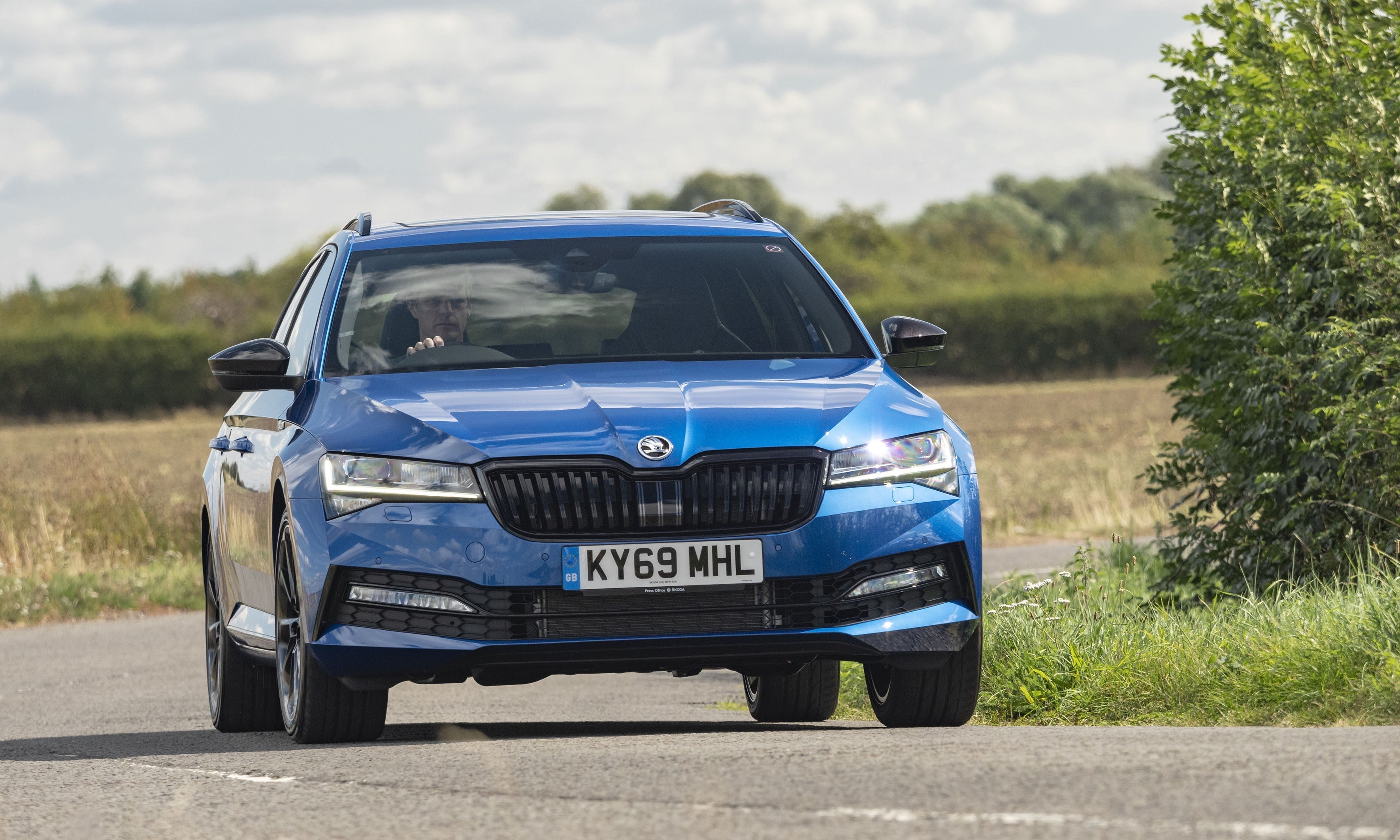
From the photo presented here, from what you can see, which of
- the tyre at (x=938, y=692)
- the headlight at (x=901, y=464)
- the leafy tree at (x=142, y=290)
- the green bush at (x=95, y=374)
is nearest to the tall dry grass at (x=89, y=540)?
the tyre at (x=938, y=692)

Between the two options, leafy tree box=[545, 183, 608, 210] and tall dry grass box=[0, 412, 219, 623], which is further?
leafy tree box=[545, 183, 608, 210]

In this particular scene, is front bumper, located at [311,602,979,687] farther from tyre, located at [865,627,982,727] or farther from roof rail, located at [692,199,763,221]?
roof rail, located at [692,199,763,221]

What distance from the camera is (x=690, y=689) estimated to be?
11.4 meters

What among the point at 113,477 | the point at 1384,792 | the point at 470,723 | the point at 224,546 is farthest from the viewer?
the point at 113,477

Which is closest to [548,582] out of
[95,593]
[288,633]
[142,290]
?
[288,633]

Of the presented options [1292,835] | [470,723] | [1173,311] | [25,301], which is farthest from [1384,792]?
[25,301]

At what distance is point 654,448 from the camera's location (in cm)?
656

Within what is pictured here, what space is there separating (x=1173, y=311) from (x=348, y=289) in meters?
4.82

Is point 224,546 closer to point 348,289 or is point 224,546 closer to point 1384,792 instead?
point 348,289

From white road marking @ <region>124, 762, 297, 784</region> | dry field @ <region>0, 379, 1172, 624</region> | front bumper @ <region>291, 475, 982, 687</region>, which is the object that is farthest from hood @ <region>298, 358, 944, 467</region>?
dry field @ <region>0, 379, 1172, 624</region>

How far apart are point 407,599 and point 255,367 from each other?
1397 mm

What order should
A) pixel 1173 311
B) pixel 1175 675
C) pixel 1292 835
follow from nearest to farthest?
1. pixel 1292 835
2. pixel 1175 675
3. pixel 1173 311

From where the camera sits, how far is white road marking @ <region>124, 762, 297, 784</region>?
618cm

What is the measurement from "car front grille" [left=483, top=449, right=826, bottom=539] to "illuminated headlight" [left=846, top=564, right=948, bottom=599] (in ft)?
1.05
